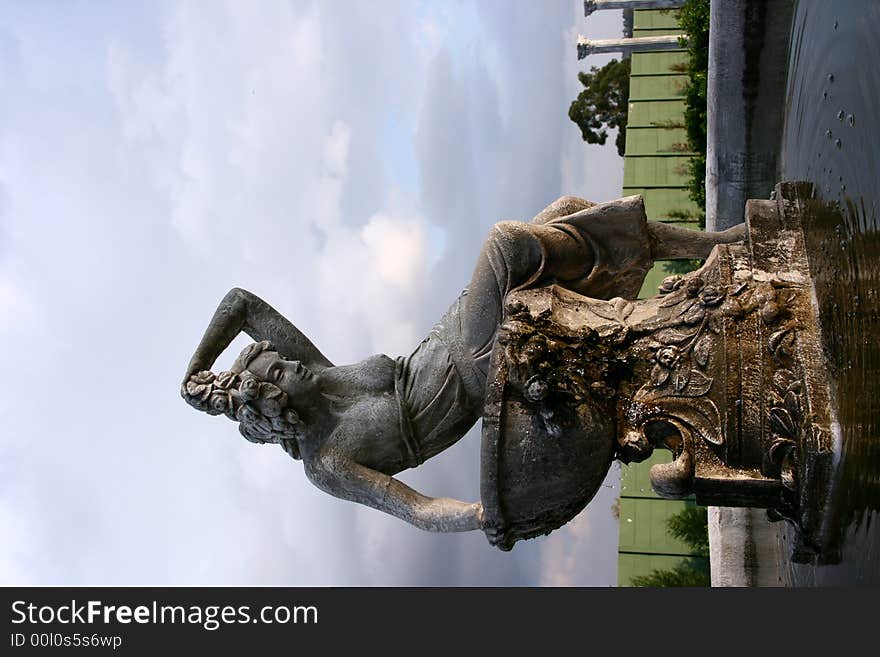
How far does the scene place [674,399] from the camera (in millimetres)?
4328

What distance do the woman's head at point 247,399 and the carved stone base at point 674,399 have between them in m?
1.38

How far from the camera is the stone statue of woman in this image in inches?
190

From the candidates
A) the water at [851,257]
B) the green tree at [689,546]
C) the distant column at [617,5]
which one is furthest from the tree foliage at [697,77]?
the distant column at [617,5]

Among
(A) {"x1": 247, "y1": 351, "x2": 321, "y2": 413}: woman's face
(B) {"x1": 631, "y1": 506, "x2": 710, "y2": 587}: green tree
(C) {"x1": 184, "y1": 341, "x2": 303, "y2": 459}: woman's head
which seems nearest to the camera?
(C) {"x1": 184, "y1": 341, "x2": 303, "y2": 459}: woman's head

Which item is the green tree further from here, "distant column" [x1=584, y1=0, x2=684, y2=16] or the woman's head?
"distant column" [x1=584, y1=0, x2=684, y2=16]

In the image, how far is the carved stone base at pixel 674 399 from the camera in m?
4.12

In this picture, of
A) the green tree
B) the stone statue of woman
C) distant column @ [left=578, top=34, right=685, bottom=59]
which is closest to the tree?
distant column @ [left=578, top=34, right=685, bottom=59]

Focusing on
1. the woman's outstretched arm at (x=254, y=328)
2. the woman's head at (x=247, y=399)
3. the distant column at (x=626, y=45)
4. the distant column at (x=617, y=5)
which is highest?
the distant column at (x=617, y=5)

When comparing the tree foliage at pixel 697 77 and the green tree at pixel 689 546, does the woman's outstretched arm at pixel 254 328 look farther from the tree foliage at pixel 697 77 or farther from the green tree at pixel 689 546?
the green tree at pixel 689 546

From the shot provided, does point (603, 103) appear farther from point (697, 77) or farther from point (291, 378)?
point (291, 378)

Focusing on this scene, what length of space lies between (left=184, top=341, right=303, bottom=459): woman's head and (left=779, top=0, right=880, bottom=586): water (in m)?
3.00

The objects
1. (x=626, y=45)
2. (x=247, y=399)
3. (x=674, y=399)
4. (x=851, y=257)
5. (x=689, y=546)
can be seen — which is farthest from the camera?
(x=626, y=45)

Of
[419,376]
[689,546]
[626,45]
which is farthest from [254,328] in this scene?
[626,45]

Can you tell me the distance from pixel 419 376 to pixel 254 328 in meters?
1.17
